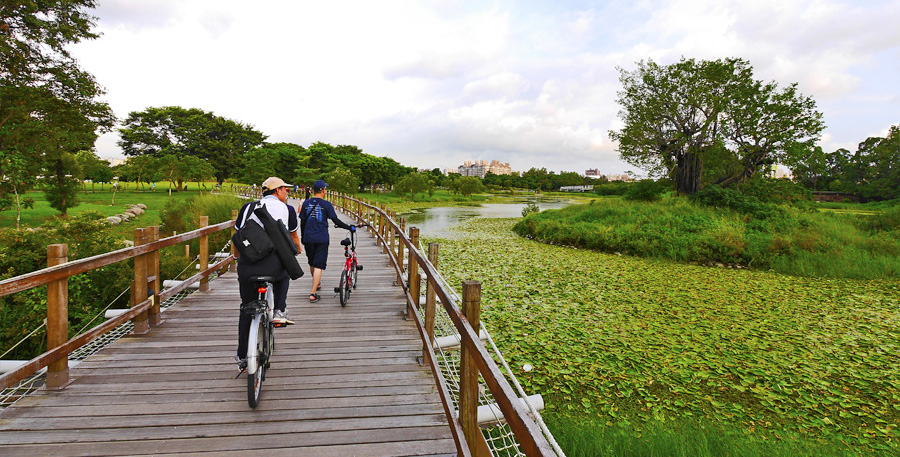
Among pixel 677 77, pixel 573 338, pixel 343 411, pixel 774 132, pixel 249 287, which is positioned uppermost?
pixel 677 77

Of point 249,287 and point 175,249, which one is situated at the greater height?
point 249,287

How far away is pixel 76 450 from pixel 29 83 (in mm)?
20187

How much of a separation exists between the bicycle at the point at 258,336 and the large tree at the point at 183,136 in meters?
59.5

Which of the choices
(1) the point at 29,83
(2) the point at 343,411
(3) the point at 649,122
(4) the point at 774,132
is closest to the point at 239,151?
(1) the point at 29,83

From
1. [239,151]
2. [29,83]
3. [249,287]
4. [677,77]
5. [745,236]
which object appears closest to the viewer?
[249,287]

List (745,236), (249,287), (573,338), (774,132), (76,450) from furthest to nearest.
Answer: (774,132) → (745,236) → (573,338) → (249,287) → (76,450)

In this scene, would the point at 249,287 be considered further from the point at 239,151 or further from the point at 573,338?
the point at 239,151

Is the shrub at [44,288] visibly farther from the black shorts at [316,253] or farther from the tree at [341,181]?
the tree at [341,181]

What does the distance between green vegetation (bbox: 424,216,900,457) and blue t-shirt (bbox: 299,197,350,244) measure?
122 inches

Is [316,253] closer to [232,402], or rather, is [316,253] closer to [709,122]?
[232,402]

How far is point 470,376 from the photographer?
2152mm

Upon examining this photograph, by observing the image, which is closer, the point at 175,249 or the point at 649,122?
the point at 175,249

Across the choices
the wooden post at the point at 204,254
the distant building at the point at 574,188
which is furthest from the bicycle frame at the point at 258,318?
the distant building at the point at 574,188

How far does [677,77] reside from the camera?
72.7 ft
